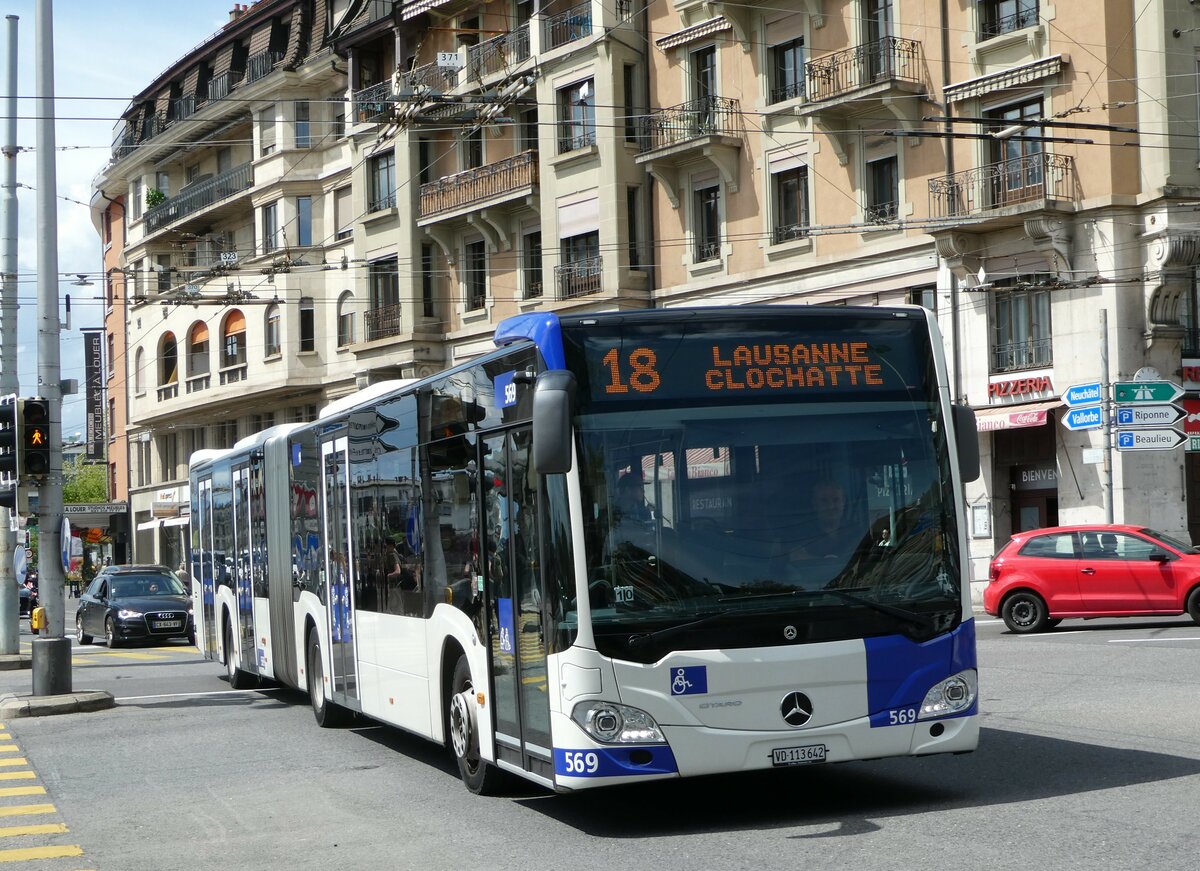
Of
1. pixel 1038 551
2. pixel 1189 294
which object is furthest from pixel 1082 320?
pixel 1038 551

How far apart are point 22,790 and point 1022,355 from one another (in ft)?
75.1

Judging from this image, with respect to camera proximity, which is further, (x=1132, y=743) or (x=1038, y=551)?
(x=1038, y=551)

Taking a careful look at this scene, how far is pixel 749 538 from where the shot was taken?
8.84 meters

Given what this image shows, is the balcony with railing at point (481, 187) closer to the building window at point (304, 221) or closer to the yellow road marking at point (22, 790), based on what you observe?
the building window at point (304, 221)

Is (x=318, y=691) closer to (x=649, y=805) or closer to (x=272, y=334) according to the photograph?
(x=649, y=805)

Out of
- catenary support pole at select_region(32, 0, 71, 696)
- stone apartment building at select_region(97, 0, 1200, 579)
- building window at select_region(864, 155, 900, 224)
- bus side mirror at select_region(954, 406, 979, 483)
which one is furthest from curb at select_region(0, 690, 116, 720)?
building window at select_region(864, 155, 900, 224)

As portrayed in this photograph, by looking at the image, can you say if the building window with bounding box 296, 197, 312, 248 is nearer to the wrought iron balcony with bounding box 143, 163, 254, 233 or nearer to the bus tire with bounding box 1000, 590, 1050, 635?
the wrought iron balcony with bounding box 143, 163, 254, 233

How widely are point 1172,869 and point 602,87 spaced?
105 ft

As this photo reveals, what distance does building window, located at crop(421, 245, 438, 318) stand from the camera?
4431 centimetres

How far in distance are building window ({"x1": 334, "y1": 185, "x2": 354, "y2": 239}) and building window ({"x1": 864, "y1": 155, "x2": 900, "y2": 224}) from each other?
809 inches

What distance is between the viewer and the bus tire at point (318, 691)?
14.9 metres

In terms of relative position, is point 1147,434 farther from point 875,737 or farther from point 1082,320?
point 875,737

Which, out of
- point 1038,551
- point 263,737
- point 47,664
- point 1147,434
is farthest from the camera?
point 1147,434

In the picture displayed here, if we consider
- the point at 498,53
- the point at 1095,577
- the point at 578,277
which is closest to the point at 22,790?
the point at 1095,577
